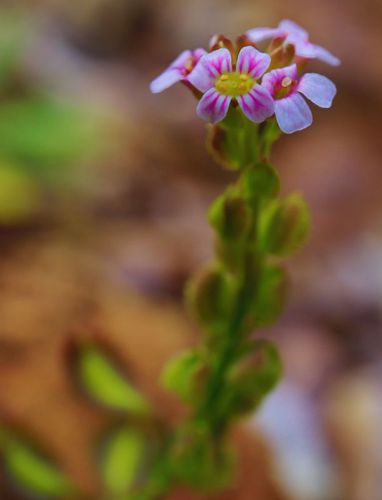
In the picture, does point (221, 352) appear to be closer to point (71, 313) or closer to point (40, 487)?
point (40, 487)

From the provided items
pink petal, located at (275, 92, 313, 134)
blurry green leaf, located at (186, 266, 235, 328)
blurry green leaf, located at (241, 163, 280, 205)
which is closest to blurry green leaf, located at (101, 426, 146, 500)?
blurry green leaf, located at (186, 266, 235, 328)

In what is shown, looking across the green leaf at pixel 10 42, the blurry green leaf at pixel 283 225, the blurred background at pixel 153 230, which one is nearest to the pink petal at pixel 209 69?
the blurry green leaf at pixel 283 225

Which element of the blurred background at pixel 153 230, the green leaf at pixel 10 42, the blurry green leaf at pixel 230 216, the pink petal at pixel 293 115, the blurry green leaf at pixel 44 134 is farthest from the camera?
the green leaf at pixel 10 42

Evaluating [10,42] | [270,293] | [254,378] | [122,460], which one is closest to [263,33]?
[270,293]

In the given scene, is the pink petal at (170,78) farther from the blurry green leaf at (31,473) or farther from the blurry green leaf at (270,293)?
the blurry green leaf at (31,473)

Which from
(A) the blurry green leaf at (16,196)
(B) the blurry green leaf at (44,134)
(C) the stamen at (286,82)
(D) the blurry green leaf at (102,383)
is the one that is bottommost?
(D) the blurry green leaf at (102,383)

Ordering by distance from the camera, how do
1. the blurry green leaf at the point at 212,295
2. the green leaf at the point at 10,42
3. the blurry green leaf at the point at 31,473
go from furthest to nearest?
the green leaf at the point at 10,42 → the blurry green leaf at the point at 31,473 → the blurry green leaf at the point at 212,295

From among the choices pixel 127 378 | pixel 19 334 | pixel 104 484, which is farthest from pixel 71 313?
pixel 104 484
